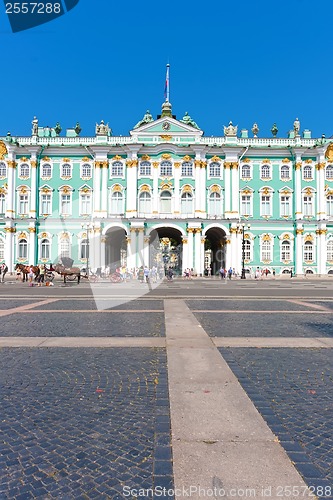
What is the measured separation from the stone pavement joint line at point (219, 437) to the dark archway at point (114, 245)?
43.1 metres

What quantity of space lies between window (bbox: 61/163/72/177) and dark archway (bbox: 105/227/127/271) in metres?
9.16

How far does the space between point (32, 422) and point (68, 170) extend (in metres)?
47.9

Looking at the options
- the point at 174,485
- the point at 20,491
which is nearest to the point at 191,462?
the point at 174,485

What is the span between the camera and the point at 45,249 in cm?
4872

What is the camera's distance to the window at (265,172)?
48.8 metres

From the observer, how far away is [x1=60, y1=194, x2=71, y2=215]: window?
1917 inches

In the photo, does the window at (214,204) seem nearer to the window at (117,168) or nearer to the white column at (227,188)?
the white column at (227,188)

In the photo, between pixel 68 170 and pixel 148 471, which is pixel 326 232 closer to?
pixel 68 170

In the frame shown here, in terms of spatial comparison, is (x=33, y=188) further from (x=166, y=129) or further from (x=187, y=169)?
(x=187, y=169)

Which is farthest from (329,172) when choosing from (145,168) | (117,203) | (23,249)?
(23,249)

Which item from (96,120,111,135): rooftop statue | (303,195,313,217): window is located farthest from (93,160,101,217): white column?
(303,195,313,217): window

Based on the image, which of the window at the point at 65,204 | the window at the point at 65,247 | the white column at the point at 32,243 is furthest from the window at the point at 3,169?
the window at the point at 65,247

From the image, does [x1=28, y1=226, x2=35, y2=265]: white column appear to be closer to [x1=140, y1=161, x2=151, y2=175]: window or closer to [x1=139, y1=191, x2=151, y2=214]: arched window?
[x1=139, y1=191, x2=151, y2=214]: arched window

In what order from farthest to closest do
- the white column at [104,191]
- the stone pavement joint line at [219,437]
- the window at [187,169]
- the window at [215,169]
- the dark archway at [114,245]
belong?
1. the dark archway at [114,245]
2. the window at [215,169]
3. the window at [187,169]
4. the white column at [104,191]
5. the stone pavement joint line at [219,437]
